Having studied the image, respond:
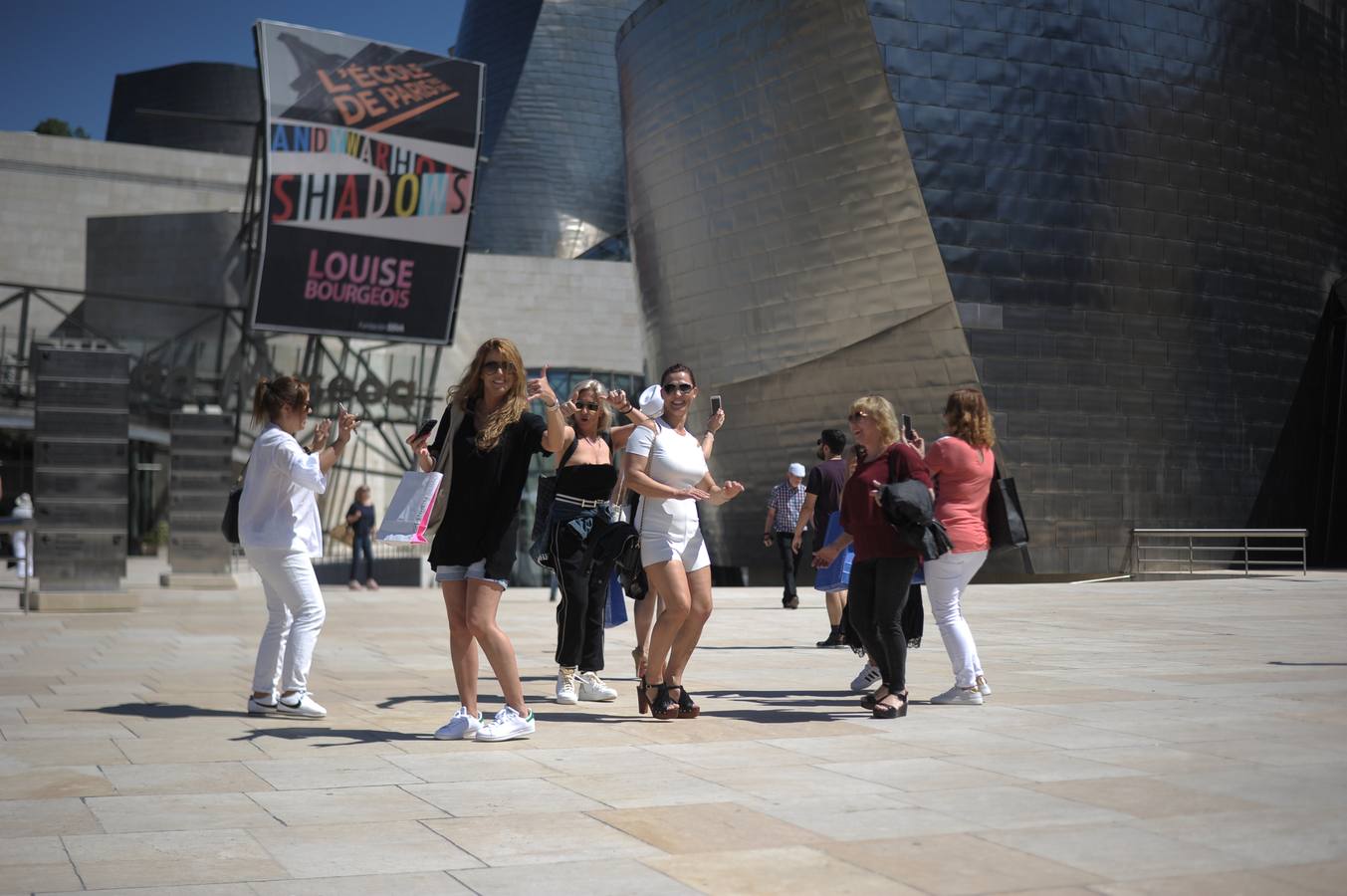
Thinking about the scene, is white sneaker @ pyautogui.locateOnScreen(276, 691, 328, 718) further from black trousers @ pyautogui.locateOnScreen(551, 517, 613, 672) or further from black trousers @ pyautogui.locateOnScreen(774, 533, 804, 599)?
black trousers @ pyautogui.locateOnScreen(774, 533, 804, 599)

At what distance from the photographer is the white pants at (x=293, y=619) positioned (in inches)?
273

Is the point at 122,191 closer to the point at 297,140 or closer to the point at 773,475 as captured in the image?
the point at 297,140

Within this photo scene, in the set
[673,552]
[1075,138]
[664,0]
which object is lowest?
[673,552]

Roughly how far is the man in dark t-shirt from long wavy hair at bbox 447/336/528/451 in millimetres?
4034

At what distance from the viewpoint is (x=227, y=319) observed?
119 feet

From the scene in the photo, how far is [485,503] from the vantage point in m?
5.86

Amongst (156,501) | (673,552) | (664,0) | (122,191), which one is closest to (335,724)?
(673,552)

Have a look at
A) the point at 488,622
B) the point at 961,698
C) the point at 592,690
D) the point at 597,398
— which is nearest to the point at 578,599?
the point at 592,690

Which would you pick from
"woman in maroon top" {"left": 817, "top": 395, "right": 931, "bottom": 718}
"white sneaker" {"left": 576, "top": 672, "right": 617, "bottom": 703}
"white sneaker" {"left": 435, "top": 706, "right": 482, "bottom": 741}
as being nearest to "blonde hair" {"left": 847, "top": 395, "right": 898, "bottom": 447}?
"woman in maroon top" {"left": 817, "top": 395, "right": 931, "bottom": 718}

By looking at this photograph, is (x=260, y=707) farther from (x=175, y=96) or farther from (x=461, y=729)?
(x=175, y=96)

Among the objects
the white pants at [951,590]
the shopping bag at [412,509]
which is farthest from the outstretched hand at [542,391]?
the white pants at [951,590]

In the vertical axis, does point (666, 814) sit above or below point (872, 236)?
below

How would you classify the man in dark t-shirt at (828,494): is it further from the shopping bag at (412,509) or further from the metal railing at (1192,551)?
the metal railing at (1192,551)

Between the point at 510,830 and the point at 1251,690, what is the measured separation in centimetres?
474
